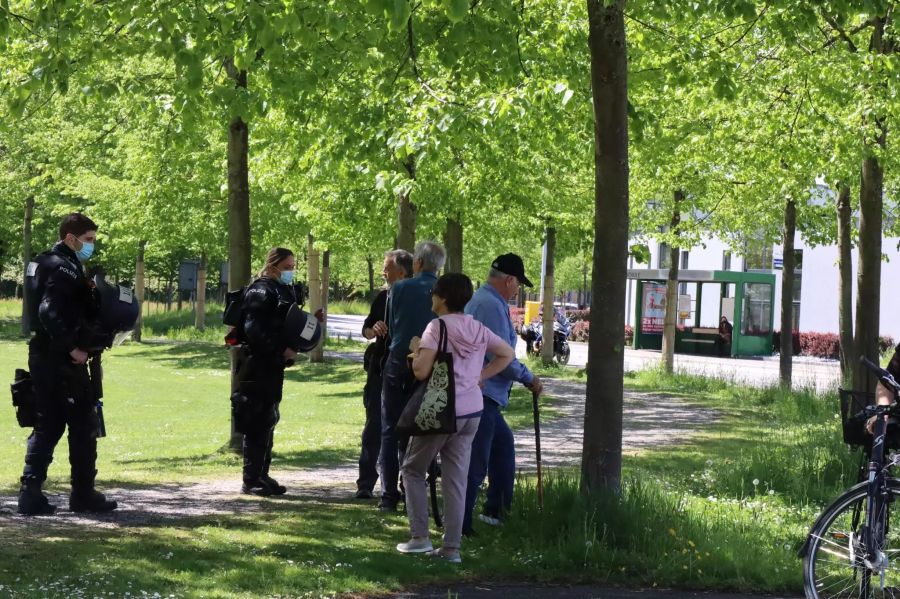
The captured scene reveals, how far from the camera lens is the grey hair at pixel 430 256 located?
889 cm

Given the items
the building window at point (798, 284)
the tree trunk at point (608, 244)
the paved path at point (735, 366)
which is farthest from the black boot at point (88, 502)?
the building window at point (798, 284)

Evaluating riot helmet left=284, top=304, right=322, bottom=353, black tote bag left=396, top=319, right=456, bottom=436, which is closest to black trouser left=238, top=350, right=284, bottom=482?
riot helmet left=284, top=304, right=322, bottom=353

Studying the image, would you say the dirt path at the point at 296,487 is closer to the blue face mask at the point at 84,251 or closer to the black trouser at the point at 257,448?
the black trouser at the point at 257,448

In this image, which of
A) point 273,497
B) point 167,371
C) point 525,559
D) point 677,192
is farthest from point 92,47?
point 167,371

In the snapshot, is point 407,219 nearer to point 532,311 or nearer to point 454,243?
point 454,243

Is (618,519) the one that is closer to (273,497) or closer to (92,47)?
(273,497)

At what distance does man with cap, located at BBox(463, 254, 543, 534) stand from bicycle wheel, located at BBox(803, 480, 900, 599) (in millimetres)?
2496

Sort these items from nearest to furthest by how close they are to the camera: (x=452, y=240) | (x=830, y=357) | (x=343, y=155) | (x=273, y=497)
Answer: (x=273, y=497), (x=343, y=155), (x=452, y=240), (x=830, y=357)

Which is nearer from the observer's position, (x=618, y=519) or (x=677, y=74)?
(x=618, y=519)

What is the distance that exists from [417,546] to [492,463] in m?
1.22

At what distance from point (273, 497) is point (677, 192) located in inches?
756

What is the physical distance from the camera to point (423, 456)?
7562mm

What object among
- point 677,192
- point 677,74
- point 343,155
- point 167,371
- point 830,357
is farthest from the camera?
point 830,357

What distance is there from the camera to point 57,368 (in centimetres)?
834
